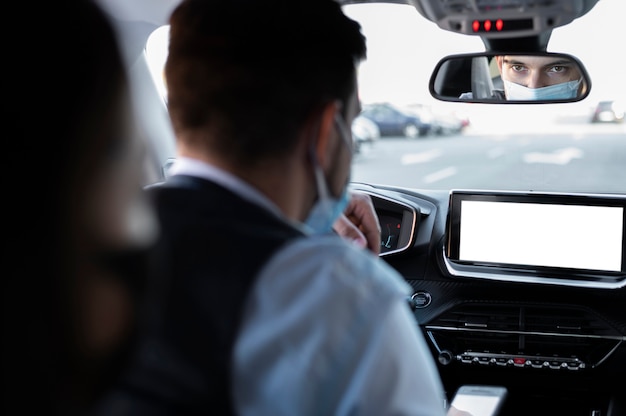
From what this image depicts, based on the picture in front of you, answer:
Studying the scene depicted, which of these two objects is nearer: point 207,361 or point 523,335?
point 207,361

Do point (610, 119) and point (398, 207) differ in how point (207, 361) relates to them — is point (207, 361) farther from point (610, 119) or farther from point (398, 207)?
point (610, 119)

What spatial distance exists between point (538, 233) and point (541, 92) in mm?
931

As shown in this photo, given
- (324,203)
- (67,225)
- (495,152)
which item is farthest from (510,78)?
(495,152)

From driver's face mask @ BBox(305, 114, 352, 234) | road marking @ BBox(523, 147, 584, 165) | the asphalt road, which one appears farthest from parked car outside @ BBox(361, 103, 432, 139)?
driver's face mask @ BBox(305, 114, 352, 234)

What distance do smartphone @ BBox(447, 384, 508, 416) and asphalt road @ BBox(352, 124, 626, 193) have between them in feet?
8.83

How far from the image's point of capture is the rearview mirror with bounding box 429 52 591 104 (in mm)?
3363

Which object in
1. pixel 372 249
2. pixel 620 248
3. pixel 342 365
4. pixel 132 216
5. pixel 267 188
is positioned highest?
pixel 132 216

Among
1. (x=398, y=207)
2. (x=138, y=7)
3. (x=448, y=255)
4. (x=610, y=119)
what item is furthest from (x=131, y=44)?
(x=610, y=119)

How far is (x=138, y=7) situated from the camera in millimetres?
4199

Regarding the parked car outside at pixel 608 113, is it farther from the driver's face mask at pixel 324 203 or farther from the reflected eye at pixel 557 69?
the driver's face mask at pixel 324 203

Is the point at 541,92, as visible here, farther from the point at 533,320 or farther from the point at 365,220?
the point at 533,320

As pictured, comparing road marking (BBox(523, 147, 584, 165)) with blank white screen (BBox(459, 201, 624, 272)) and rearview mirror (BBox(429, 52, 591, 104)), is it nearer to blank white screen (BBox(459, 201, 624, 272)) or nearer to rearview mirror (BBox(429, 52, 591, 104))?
blank white screen (BBox(459, 201, 624, 272))

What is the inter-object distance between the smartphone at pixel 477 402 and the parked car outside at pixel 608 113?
24.3 ft

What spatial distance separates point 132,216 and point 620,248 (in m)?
3.70
